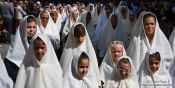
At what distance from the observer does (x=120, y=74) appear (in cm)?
742

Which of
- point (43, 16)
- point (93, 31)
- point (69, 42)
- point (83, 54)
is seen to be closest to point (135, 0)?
point (93, 31)

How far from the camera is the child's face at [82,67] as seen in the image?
745cm

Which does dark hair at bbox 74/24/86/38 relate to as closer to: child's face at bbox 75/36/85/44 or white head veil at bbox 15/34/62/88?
child's face at bbox 75/36/85/44

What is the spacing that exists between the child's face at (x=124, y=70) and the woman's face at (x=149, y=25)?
1.99 m

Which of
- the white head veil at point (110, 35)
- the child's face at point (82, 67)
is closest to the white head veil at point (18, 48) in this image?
the child's face at point (82, 67)

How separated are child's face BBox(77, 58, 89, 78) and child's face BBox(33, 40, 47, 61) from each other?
475 mm

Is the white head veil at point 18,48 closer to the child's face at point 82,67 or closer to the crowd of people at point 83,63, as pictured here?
the crowd of people at point 83,63

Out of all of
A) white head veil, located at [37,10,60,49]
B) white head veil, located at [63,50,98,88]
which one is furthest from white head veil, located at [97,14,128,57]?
white head veil, located at [63,50,98,88]

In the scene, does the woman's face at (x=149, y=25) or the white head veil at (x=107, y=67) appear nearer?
the white head veil at (x=107, y=67)

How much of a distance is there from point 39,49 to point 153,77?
5.15 ft

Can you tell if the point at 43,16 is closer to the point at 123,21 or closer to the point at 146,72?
the point at 123,21

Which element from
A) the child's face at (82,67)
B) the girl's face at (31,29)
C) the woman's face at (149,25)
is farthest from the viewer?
the woman's face at (149,25)

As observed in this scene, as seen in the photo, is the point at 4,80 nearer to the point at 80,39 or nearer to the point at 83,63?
the point at 83,63

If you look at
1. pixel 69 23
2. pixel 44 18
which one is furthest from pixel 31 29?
pixel 69 23
